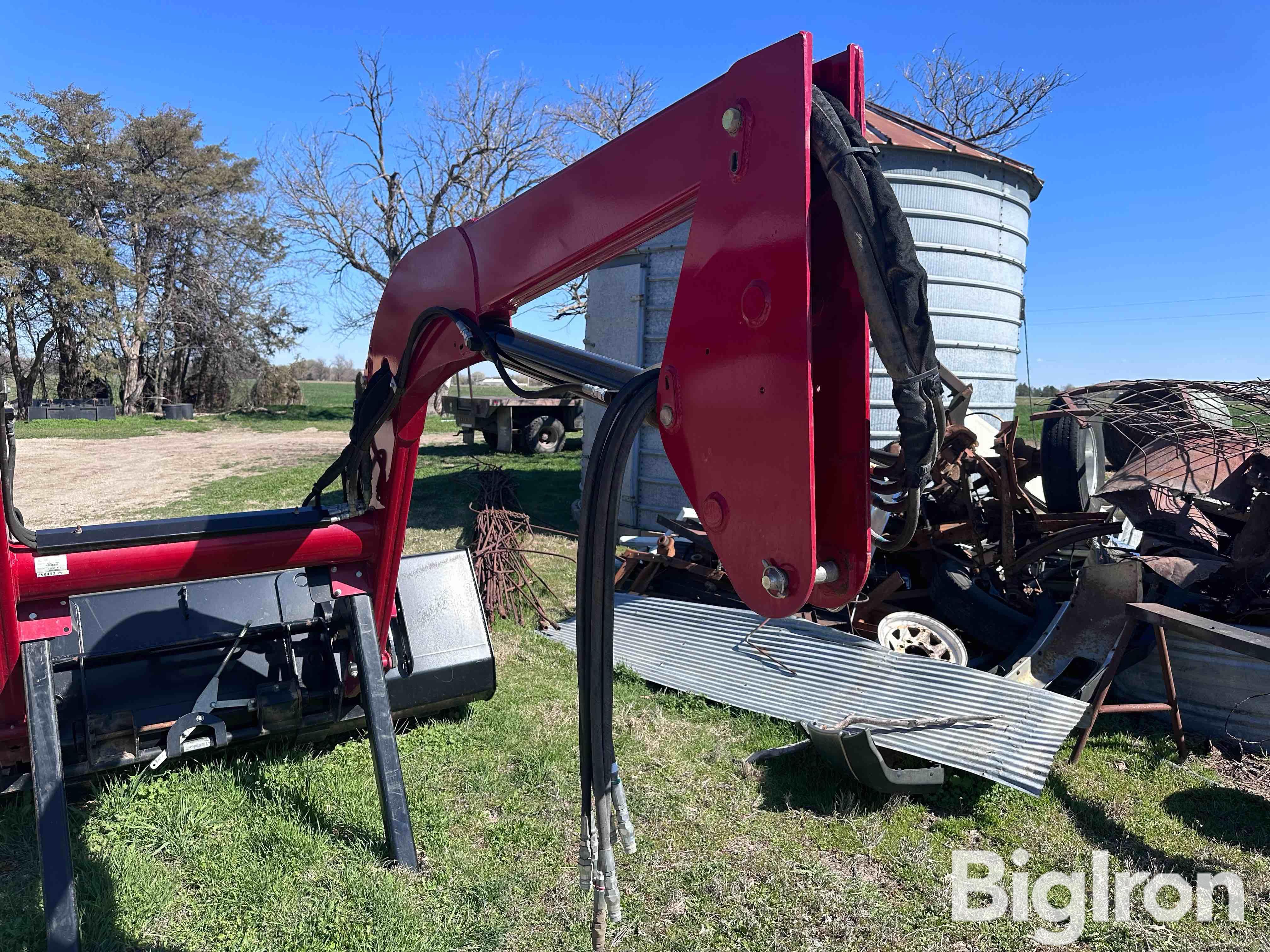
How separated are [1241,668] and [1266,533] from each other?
2.74 ft

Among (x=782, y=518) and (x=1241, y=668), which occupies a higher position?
(x=782, y=518)

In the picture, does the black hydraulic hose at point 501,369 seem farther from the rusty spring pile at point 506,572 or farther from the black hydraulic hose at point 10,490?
the rusty spring pile at point 506,572

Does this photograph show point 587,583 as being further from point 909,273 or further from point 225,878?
point 225,878

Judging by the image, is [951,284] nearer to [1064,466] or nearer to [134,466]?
[1064,466]

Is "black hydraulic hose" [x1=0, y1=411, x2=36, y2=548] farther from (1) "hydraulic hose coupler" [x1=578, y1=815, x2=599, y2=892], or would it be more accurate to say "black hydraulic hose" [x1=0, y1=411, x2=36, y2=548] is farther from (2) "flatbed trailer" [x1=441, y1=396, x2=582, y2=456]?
(2) "flatbed trailer" [x1=441, y1=396, x2=582, y2=456]

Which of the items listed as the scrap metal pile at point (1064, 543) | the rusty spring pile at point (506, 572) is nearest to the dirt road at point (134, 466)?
the rusty spring pile at point (506, 572)

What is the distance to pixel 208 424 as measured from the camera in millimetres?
22547

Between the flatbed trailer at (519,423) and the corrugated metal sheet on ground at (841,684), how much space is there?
966 centimetres

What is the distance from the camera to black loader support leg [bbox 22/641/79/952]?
7.16 feet

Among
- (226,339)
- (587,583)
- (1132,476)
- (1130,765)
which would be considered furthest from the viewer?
(226,339)

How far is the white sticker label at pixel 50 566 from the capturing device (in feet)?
8.98

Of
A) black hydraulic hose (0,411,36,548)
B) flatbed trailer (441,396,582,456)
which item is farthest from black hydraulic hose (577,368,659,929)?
flatbed trailer (441,396,582,456)

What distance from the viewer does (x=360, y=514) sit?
3320mm

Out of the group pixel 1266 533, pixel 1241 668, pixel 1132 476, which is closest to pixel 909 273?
pixel 1241 668
